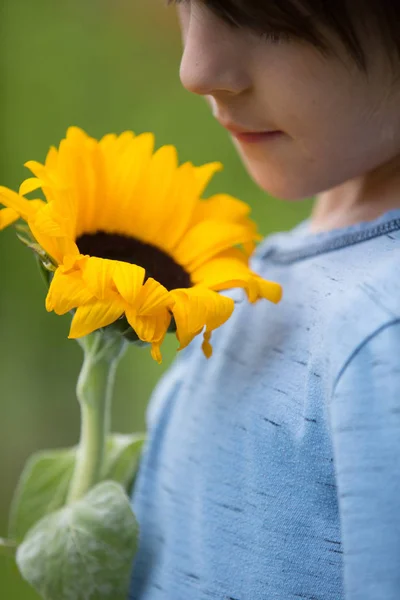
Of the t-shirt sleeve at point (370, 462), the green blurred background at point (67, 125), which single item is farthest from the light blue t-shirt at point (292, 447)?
the green blurred background at point (67, 125)

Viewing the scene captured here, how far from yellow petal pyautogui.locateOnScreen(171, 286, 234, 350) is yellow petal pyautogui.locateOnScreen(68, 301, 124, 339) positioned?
3 cm

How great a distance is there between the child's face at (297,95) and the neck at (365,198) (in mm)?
23

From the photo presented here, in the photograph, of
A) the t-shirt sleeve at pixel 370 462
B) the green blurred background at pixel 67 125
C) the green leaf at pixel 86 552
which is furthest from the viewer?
the green blurred background at pixel 67 125

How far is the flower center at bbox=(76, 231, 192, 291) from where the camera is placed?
0.44m

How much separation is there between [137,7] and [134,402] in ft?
1.80

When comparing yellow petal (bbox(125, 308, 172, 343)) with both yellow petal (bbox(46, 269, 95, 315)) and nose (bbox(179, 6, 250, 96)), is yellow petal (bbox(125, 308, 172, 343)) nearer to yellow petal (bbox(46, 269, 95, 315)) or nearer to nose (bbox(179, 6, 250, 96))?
yellow petal (bbox(46, 269, 95, 315))

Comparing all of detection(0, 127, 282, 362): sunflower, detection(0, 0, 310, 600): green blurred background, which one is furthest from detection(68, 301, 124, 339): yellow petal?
detection(0, 0, 310, 600): green blurred background

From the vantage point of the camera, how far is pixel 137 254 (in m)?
0.46

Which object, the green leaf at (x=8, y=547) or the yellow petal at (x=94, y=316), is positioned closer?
the yellow petal at (x=94, y=316)

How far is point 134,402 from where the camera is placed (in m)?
1.02

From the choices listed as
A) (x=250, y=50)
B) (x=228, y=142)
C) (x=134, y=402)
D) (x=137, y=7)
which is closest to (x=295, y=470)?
(x=250, y=50)

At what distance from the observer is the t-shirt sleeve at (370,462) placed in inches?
13.3

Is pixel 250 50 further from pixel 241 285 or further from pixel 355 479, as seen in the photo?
pixel 355 479

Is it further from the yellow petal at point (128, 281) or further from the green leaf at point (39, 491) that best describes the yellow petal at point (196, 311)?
the green leaf at point (39, 491)
